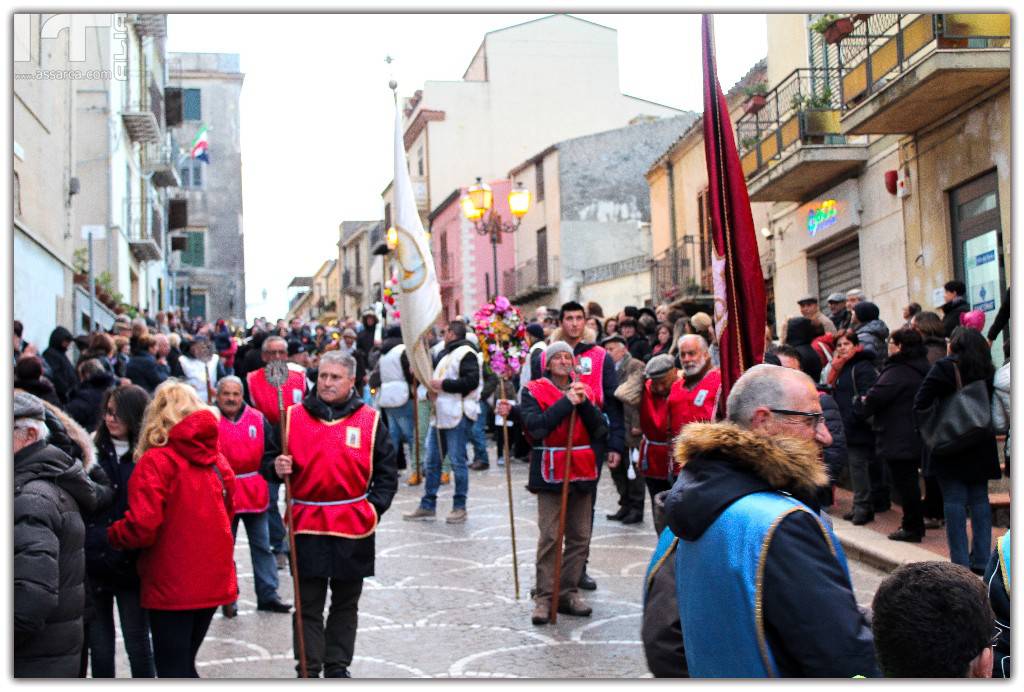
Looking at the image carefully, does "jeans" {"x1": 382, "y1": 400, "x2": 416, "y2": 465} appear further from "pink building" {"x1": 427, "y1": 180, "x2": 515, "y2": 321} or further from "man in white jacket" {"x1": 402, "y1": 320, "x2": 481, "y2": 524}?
"pink building" {"x1": 427, "y1": 180, "x2": 515, "y2": 321}

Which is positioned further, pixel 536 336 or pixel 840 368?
pixel 536 336

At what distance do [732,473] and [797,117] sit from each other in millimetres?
15813

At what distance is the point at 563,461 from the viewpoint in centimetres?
808

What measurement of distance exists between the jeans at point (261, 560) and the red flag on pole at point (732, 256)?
4403mm

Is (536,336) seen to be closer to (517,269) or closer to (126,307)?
(126,307)

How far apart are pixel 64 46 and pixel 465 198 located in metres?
6.88

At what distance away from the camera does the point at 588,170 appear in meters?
41.2

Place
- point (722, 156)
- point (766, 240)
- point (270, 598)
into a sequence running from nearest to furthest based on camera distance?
point (722, 156)
point (270, 598)
point (766, 240)

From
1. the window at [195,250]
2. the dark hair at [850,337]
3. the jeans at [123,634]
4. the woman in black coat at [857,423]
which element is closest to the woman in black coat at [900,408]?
the woman in black coat at [857,423]

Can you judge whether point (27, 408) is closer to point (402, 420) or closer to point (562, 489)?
point (562, 489)

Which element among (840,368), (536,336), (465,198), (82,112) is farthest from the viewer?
(82,112)

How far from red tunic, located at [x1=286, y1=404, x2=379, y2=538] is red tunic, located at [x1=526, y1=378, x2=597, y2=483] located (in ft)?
6.75

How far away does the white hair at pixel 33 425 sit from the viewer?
14.7 feet

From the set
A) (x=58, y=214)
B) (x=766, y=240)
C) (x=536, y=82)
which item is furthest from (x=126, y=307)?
(x=536, y=82)
